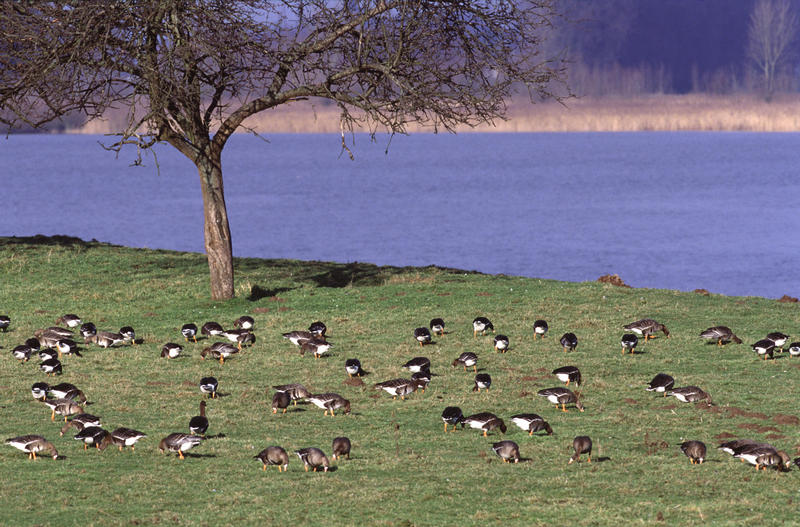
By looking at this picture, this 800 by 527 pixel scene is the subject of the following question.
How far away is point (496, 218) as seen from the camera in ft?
391

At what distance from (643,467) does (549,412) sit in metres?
3.96

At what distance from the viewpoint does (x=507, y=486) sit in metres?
14.9

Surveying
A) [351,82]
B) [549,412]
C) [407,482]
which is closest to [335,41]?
[351,82]

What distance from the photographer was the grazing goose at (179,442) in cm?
1647

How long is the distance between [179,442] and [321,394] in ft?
12.7

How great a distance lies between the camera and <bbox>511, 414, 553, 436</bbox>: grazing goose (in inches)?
694

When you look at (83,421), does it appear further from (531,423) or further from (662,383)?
(662,383)

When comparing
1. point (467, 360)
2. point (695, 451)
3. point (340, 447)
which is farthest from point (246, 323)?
point (695, 451)

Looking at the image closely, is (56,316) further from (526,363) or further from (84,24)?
(526,363)

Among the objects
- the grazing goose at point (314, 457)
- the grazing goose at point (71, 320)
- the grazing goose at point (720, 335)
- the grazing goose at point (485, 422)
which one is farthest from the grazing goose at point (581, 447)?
the grazing goose at point (71, 320)

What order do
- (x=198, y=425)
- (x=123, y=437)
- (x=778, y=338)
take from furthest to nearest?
(x=778, y=338), (x=198, y=425), (x=123, y=437)

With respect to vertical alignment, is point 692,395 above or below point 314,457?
below

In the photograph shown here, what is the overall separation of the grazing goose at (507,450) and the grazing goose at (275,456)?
336 cm

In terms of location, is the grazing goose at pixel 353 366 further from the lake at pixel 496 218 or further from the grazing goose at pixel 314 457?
the lake at pixel 496 218
